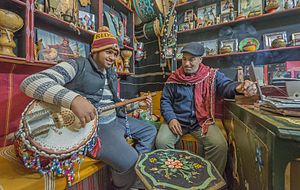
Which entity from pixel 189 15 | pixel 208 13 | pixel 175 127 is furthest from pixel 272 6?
pixel 175 127

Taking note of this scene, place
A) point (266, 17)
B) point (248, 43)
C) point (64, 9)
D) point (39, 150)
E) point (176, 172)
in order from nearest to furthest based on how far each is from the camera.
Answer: point (39, 150) → point (176, 172) → point (64, 9) → point (266, 17) → point (248, 43)

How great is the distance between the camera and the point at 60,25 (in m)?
1.36

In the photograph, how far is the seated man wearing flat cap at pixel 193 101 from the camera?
48.7 inches

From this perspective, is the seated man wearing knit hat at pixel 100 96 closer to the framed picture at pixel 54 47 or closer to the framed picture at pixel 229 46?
the framed picture at pixel 54 47

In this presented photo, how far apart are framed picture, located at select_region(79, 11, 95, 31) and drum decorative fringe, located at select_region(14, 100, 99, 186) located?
3.46 ft

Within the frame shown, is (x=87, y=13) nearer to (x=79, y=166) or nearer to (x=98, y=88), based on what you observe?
(x=98, y=88)

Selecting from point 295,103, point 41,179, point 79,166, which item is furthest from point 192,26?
point 41,179

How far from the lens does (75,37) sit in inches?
62.0

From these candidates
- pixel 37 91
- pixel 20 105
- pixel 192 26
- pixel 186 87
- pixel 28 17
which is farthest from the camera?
pixel 192 26

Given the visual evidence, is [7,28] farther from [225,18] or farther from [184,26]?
[225,18]

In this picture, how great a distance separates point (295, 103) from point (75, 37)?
1732 mm

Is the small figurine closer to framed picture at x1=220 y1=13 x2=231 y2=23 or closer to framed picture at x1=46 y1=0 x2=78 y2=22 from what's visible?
framed picture at x1=220 y1=13 x2=231 y2=23

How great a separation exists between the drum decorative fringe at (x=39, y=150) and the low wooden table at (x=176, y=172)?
1.07ft

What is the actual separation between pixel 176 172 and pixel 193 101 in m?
0.72
